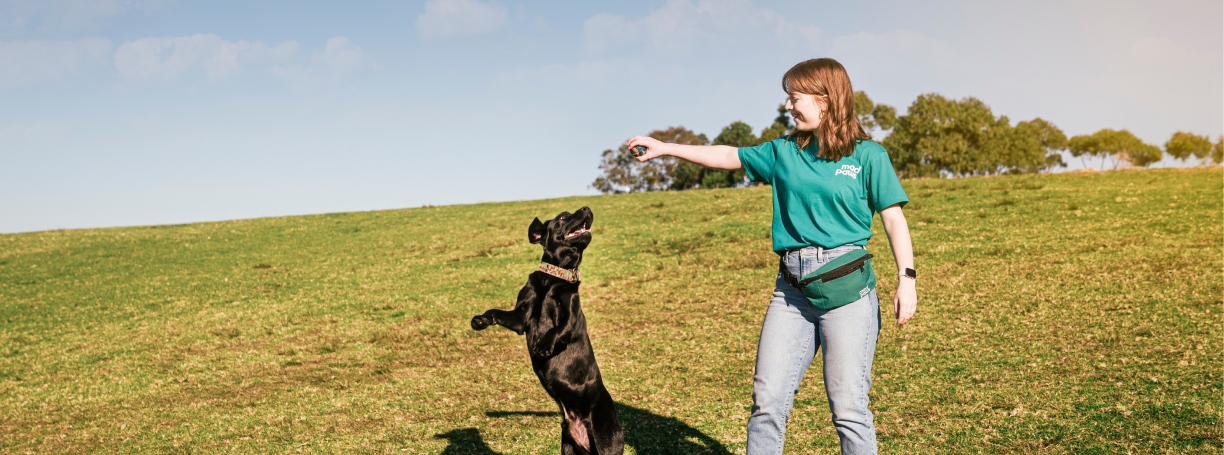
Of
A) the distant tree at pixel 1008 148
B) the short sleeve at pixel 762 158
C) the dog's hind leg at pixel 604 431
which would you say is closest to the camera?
the short sleeve at pixel 762 158

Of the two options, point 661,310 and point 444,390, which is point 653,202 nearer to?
point 661,310

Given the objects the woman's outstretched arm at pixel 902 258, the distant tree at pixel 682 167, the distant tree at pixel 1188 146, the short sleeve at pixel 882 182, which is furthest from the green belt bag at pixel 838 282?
the distant tree at pixel 1188 146

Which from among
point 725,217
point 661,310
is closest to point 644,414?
point 661,310

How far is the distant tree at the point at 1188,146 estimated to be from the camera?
2662 inches

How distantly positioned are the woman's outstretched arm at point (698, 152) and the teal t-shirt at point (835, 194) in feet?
1.56

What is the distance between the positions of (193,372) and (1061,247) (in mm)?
18923

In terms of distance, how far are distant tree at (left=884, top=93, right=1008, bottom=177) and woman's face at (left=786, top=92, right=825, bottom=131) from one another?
189 ft

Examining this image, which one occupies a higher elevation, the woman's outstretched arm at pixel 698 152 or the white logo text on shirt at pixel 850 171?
the woman's outstretched arm at pixel 698 152

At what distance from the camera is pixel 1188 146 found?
68750mm

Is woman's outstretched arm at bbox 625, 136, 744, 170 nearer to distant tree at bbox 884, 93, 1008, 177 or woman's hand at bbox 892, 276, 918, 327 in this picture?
woman's hand at bbox 892, 276, 918, 327

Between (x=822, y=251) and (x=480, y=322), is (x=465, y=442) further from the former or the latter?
(x=822, y=251)

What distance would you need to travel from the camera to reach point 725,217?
24.4 metres

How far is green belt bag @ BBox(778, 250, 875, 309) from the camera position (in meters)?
3.79

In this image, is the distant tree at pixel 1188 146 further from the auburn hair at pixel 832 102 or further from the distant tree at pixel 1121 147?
the auburn hair at pixel 832 102
